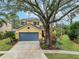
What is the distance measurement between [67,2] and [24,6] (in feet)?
20.4

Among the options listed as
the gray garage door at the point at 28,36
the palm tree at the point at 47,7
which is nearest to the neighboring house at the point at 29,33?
the gray garage door at the point at 28,36

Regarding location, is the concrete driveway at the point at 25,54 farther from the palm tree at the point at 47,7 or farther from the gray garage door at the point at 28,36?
the gray garage door at the point at 28,36

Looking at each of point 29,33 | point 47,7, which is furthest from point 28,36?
point 47,7

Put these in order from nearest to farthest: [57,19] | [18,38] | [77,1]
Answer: [77,1]
[57,19]
[18,38]

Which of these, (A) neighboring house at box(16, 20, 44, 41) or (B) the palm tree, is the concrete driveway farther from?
(A) neighboring house at box(16, 20, 44, 41)

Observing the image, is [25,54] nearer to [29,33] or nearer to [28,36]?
[28,36]

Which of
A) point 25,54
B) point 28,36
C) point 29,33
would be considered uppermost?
point 29,33

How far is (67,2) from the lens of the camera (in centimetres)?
3559

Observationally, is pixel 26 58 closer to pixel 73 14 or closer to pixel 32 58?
pixel 32 58

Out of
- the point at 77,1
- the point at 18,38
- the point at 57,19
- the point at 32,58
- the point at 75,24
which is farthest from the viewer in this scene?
the point at 18,38

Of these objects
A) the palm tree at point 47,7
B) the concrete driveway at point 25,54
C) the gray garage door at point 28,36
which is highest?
the palm tree at point 47,7

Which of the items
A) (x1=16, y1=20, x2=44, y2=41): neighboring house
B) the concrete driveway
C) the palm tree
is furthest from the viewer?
(x1=16, y1=20, x2=44, y2=41): neighboring house

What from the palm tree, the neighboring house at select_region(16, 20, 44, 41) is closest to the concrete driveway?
the palm tree

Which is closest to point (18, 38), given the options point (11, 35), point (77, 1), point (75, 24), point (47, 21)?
point (11, 35)
